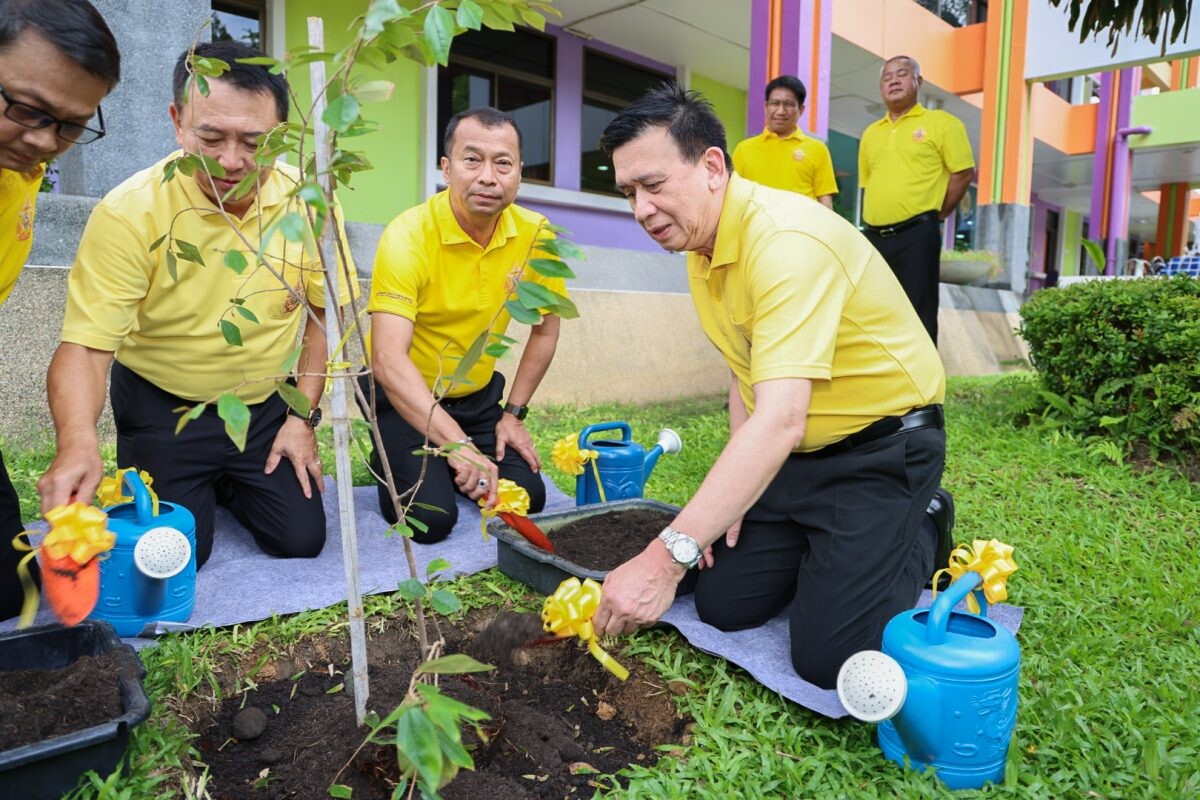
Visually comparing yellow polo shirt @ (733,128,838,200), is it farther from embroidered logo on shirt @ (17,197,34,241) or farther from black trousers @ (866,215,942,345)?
embroidered logo on shirt @ (17,197,34,241)

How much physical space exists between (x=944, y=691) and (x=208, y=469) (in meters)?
2.20

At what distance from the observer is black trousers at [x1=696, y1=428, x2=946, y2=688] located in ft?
6.41

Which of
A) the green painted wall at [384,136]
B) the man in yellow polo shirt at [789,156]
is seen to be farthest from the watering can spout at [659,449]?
the green painted wall at [384,136]

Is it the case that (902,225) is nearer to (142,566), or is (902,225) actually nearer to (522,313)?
(522,313)

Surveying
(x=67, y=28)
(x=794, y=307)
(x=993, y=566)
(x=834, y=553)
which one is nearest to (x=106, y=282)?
(x=67, y=28)

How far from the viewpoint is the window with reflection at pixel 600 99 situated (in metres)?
8.79

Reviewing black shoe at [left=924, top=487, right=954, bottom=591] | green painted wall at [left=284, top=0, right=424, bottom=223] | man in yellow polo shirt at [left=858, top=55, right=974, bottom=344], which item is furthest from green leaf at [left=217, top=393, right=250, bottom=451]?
green painted wall at [left=284, top=0, right=424, bottom=223]

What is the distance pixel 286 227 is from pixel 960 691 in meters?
1.34

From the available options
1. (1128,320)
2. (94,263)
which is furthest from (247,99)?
(1128,320)

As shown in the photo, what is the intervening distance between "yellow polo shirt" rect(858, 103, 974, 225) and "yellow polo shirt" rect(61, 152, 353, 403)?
3.64m

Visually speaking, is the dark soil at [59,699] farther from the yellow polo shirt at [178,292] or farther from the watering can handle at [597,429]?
the watering can handle at [597,429]

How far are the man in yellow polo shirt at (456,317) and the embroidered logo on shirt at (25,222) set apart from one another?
2.88 ft

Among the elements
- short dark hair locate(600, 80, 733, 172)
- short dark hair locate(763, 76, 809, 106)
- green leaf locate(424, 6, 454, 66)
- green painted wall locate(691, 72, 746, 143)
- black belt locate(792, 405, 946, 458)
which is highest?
green painted wall locate(691, 72, 746, 143)

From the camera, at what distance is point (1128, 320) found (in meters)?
4.04
